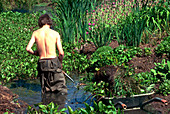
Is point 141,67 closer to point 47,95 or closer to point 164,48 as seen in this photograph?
point 164,48

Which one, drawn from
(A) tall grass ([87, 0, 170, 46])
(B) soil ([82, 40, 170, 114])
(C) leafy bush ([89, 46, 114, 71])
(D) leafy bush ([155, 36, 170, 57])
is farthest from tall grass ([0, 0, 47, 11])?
(D) leafy bush ([155, 36, 170, 57])

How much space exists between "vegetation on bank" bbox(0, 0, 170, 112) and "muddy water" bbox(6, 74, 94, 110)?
1.08 ft

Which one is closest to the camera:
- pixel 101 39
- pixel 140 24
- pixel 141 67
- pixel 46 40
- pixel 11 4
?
pixel 46 40

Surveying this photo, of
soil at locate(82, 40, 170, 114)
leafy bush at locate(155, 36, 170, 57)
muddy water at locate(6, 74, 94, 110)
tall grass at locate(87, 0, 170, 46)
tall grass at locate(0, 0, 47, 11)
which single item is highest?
tall grass at locate(0, 0, 47, 11)

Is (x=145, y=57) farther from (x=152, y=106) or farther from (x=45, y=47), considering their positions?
(x=45, y=47)

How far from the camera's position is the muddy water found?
648 cm

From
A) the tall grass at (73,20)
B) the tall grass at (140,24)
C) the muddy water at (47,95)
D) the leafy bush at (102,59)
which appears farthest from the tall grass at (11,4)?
the leafy bush at (102,59)

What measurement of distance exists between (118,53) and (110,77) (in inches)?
116

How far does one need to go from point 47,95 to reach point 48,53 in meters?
0.95

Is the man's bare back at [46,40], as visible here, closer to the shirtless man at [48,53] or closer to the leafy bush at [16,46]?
the shirtless man at [48,53]

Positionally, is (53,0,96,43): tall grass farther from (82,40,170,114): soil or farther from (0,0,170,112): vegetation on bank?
(82,40,170,114): soil

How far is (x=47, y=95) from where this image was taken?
6.47 meters

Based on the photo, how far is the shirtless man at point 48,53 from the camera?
608 centimetres

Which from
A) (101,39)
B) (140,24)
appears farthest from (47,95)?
(140,24)
